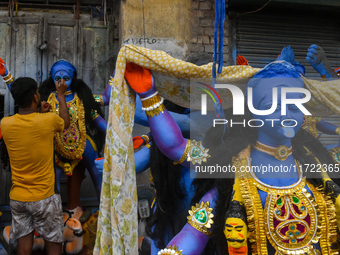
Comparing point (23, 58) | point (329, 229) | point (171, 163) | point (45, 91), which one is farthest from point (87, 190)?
point (329, 229)

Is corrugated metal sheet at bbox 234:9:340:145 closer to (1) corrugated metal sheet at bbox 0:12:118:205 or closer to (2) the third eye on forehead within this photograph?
(1) corrugated metal sheet at bbox 0:12:118:205

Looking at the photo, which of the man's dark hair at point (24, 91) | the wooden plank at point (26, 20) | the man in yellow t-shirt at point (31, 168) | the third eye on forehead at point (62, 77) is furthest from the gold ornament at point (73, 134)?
the wooden plank at point (26, 20)

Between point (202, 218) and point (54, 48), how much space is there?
338cm

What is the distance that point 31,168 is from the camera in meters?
3.24

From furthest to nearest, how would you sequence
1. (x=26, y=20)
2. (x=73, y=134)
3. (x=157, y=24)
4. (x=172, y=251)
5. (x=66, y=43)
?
1. (x=66, y=43)
2. (x=26, y=20)
3. (x=157, y=24)
4. (x=73, y=134)
5. (x=172, y=251)

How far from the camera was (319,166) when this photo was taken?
242cm

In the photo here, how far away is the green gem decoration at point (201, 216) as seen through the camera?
2289 mm

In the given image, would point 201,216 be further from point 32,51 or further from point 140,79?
point 32,51

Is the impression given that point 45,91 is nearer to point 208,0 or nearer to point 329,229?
point 208,0

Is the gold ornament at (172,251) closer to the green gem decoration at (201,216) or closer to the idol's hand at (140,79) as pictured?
the green gem decoration at (201,216)

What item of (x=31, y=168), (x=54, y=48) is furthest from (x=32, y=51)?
(x=31, y=168)

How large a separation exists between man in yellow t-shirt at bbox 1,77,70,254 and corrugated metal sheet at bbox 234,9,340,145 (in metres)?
2.69

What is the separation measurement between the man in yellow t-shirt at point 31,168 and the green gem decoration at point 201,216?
4.86 ft

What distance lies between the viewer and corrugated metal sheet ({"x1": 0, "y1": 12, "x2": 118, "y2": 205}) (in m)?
→ 4.88
